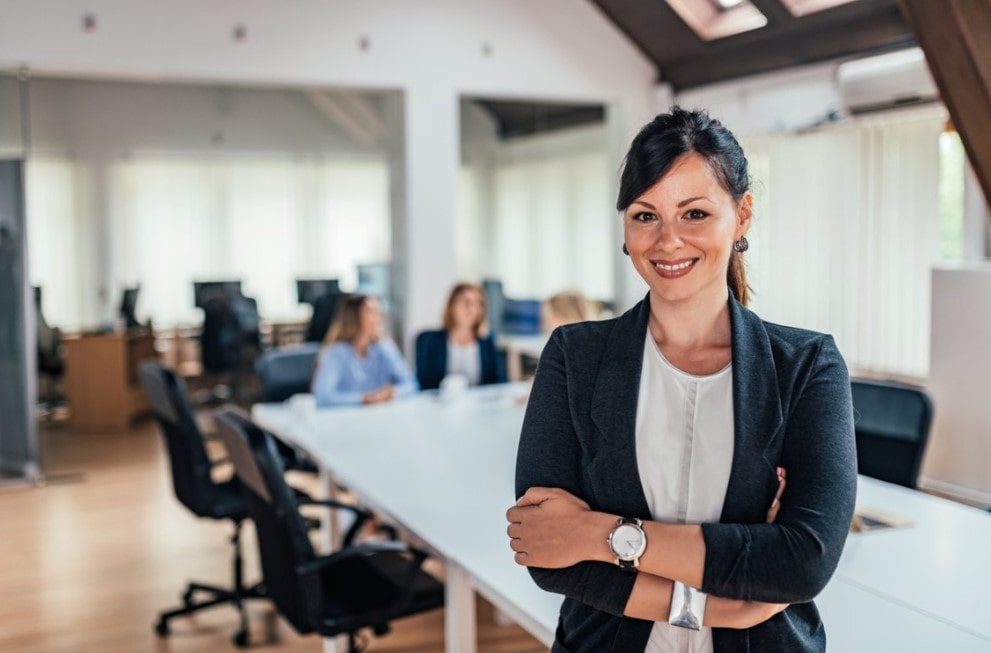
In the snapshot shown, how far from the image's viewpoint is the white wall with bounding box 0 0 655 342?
6.63 metres

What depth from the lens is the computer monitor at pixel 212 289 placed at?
10328mm

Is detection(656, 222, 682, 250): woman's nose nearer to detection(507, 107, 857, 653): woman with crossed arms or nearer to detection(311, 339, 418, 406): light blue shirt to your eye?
detection(507, 107, 857, 653): woman with crossed arms

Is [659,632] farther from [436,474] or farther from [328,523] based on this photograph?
[328,523]

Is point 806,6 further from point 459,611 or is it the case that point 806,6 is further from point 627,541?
point 627,541

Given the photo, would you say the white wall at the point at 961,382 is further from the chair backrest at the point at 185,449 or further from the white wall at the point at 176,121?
the white wall at the point at 176,121

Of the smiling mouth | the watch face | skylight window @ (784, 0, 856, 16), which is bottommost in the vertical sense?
the watch face

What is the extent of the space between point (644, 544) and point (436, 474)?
2.25 meters

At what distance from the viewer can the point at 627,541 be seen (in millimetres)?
1401

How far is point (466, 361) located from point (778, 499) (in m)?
4.24

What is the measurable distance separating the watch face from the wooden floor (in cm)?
278

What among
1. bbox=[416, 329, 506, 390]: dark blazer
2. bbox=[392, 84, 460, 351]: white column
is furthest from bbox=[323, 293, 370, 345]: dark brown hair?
bbox=[392, 84, 460, 351]: white column

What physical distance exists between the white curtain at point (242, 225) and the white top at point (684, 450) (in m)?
9.53

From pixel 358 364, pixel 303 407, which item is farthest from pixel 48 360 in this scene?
pixel 303 407

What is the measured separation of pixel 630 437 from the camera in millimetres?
1413
